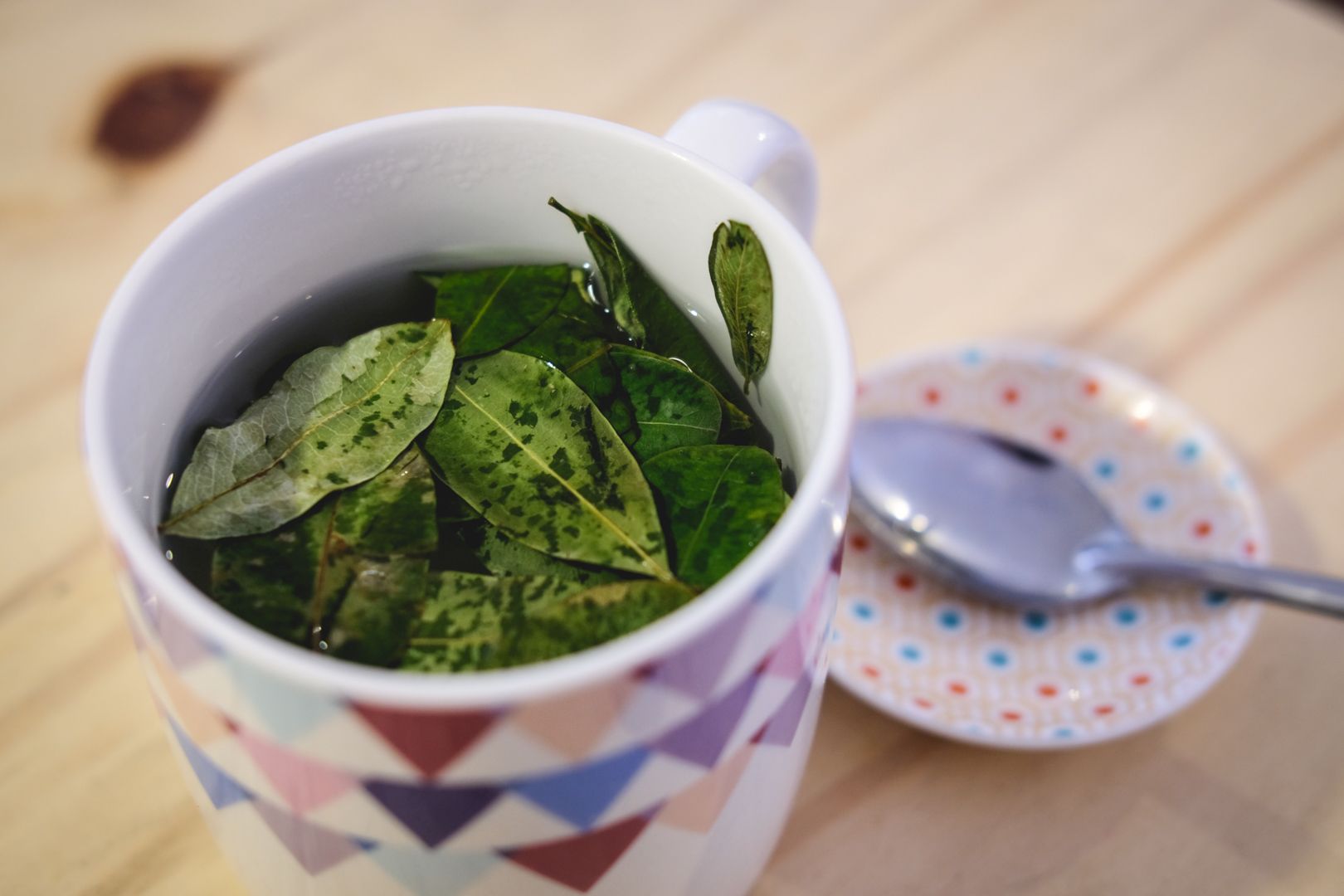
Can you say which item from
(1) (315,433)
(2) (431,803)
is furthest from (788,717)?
(1) (315,433)

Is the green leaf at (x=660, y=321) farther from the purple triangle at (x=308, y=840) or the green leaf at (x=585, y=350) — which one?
the purple triangle at (x=308, y=840)

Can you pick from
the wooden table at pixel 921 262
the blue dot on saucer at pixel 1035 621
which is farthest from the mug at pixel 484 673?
the blue dot on saucer at pixel 1035 621

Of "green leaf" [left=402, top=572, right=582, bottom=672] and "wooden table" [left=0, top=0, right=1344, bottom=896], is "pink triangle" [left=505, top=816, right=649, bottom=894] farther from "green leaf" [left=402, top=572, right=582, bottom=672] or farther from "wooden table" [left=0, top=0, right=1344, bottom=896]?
"wooden table" [left=0, top=0, right=1344, bottom=896]

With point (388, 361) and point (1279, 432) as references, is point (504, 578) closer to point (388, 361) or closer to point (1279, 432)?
point (388, 361)

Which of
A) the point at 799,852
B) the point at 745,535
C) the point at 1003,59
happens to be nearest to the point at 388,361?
the point at 745,535

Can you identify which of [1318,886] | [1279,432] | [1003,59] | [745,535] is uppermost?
[1003,59]

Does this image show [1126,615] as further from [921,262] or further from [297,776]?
[297,776]

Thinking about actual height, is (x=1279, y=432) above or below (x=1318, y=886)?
above

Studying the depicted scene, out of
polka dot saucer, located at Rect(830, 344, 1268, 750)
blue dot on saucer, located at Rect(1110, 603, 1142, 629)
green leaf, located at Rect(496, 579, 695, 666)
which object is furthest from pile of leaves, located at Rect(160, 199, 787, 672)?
blue dot on saucer, located at Rect(1110, 603, 1142, 629)

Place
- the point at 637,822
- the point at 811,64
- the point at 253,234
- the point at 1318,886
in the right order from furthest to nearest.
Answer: the point at 811,64 < the point at 1318,886 < the point at 253,234 < the point at 637,822
